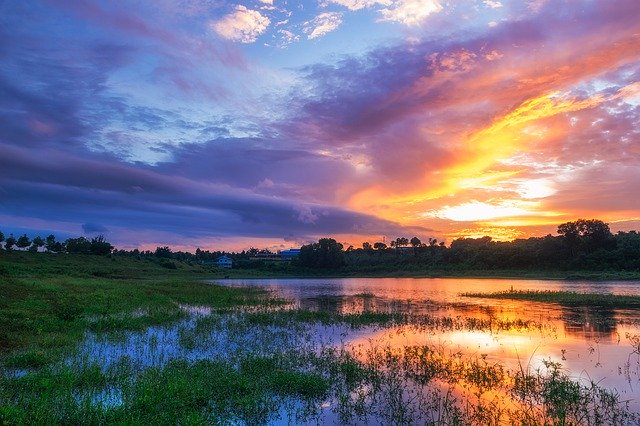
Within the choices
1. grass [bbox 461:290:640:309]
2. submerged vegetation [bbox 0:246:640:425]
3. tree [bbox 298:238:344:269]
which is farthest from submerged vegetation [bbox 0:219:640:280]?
submerged vegetation [bbox 0:246:640:425]


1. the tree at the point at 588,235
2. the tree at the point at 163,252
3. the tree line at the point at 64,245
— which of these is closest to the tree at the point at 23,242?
the tree line at the point at 64,245

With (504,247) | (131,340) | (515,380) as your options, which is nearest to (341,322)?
(131,340)

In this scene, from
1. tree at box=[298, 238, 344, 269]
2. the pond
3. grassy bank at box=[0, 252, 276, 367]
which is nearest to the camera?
the pond

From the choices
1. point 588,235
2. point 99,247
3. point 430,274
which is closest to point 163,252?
point 99,247

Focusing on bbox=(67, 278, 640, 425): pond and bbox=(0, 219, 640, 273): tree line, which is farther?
bbox=(0, 219, 640, 273): tree line

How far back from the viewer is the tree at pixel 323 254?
563 ft

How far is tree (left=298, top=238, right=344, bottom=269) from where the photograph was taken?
171500 mm

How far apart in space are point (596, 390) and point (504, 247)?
417ft

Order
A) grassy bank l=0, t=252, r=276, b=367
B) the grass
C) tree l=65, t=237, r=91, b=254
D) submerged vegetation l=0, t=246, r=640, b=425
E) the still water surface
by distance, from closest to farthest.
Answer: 1. submerged vegetation l=0, t=246, r=640, b=425
2. the still water surface
3. grassy bank l=0, t=252, r=276, b=367
4. the grass
5. tree l=65, t=237, r=91, b=254

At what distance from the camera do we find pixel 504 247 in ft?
431

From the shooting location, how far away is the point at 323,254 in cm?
17175

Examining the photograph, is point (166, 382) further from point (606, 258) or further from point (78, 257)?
point (606, 258)

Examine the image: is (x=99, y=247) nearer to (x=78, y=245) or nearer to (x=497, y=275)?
(x=78, y=245)

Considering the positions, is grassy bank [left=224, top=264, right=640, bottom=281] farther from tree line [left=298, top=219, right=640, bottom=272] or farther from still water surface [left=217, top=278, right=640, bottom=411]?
still water surface [left=217, top=278, right=640, bottom=411]
